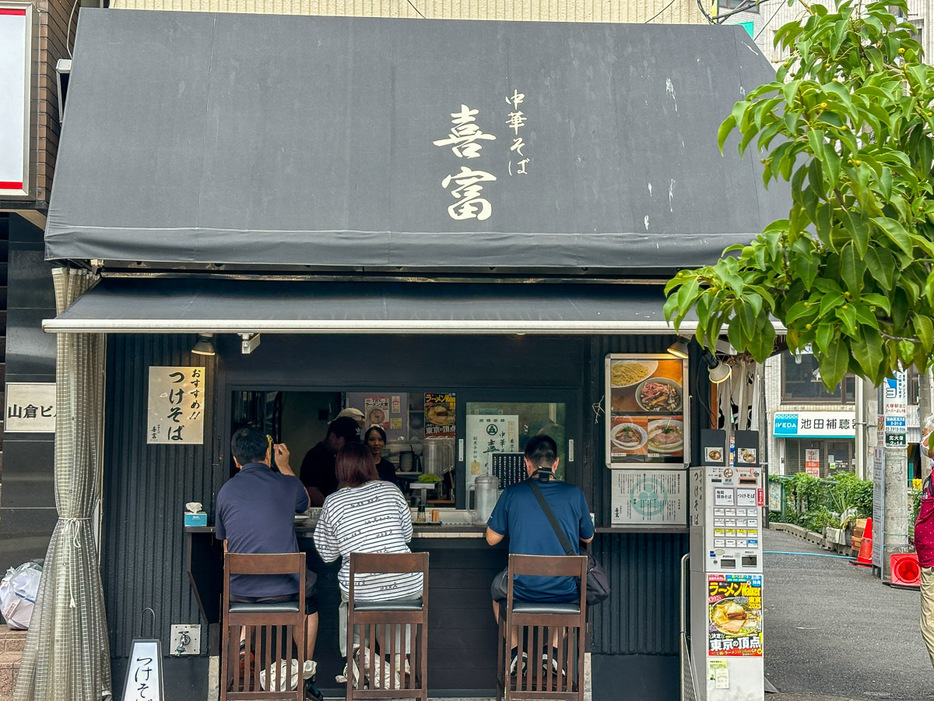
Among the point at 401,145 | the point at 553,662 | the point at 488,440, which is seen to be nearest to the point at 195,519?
the point at 488,440

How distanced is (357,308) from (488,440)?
1.82m

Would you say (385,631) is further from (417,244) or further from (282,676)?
(417,244)

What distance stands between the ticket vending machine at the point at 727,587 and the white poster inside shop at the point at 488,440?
1.42 meters

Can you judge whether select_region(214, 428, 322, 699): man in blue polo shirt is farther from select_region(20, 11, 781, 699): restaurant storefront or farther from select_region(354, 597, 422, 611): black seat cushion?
select_region(20, 11, 781, 699): restaurant storefront

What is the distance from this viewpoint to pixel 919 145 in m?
3.78

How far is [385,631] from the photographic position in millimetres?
6039

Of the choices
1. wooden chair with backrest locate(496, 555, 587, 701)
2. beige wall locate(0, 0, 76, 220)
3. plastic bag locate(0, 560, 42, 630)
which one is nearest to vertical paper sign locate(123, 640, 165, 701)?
plastic bag locate(0, 560, 42, 630)

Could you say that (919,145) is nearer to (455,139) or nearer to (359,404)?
(455,139)

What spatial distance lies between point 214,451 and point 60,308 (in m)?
1.48

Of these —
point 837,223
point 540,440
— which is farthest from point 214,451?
point 837,223

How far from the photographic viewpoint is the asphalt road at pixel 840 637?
8.11 metres

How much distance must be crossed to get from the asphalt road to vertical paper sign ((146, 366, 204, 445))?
15.5 ft

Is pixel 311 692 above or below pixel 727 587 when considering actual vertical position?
below

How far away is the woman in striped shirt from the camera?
6344mm
